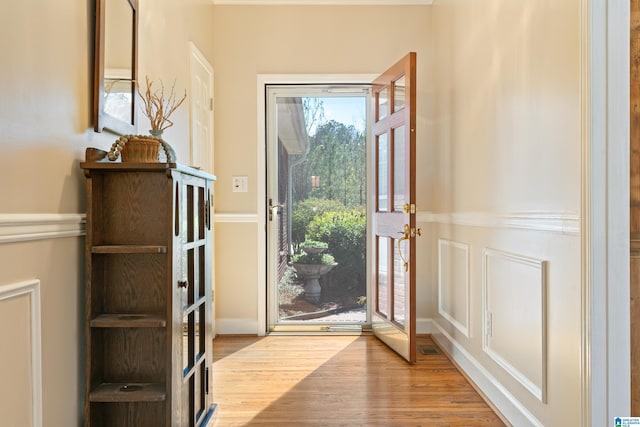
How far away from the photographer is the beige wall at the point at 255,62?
377 cm

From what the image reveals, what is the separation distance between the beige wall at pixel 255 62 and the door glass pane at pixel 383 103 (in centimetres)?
30

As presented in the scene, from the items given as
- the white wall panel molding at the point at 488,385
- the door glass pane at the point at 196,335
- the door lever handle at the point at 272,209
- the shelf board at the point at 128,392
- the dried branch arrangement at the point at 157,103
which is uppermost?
the dried branch arrangement at the point at 157,103

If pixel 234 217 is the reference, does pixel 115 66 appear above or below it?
above

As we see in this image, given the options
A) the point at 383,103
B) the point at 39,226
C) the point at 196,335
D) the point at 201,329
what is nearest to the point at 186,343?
the point at 196,335

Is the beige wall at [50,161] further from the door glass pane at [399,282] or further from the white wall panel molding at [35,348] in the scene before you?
the door glass pane at [399,282]

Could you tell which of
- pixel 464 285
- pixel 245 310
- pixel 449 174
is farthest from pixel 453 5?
pixel 245 310

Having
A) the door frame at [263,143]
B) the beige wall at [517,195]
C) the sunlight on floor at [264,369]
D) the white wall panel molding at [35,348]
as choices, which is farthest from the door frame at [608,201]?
the door frame at [263,143]

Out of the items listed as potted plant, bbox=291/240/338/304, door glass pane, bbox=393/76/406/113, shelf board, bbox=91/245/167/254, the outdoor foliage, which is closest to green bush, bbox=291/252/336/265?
potted plant, bbox=291/240/338/304

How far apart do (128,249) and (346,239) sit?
2456mm

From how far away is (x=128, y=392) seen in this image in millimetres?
1620

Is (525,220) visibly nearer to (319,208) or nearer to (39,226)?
(39,226)

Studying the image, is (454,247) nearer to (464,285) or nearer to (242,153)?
(464,285)

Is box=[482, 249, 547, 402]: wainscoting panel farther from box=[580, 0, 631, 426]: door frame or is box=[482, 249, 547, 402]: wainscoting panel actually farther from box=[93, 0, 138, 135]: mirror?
box=[93, 0, 138, 135]: mirror

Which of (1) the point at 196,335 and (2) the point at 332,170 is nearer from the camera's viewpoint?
(1) the point at 196,335
